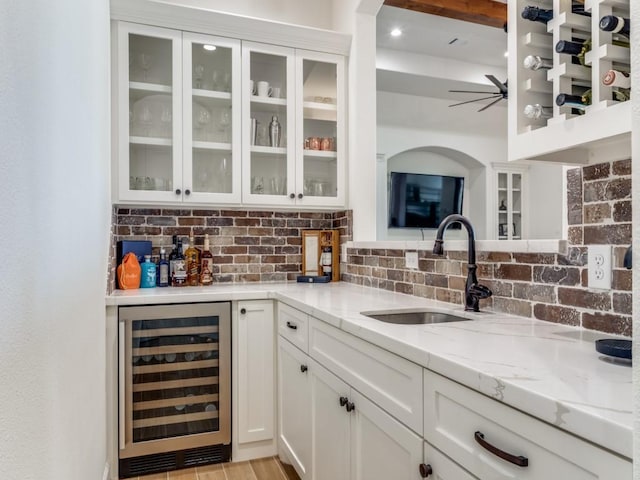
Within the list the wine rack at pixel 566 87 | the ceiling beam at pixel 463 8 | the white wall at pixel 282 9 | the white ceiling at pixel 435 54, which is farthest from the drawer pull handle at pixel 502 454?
the white ceiling at pixel 435 54

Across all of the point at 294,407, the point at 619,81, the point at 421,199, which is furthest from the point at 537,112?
the point at 421,199

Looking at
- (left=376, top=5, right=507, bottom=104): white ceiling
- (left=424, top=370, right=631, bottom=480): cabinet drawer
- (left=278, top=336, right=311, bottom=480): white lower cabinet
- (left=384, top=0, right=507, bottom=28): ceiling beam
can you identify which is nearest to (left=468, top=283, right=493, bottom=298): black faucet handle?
(left=424, top=370, right=631, bottom=480): cabinet drawer

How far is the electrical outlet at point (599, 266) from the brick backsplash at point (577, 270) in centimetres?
2

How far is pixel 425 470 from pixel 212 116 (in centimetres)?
232

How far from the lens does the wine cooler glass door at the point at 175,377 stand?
224 cm

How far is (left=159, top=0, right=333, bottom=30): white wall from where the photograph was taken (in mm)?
2893

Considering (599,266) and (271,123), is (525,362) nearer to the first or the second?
(599,266)

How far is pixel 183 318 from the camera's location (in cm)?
231

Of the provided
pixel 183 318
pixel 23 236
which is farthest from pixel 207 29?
pixel 23 236

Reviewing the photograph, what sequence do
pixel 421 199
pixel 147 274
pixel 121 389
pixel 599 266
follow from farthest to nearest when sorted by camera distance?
pixel 421 199 < pixel 147 274 < pixel 121 389 < pixel 599 266

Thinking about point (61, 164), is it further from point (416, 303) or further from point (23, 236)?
point (416, 303)

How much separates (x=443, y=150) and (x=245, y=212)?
146 inches

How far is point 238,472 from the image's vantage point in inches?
89.8

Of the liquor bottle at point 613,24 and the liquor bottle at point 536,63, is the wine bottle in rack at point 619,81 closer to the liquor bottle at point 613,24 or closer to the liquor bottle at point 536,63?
the liquor bottle at point 613,24
